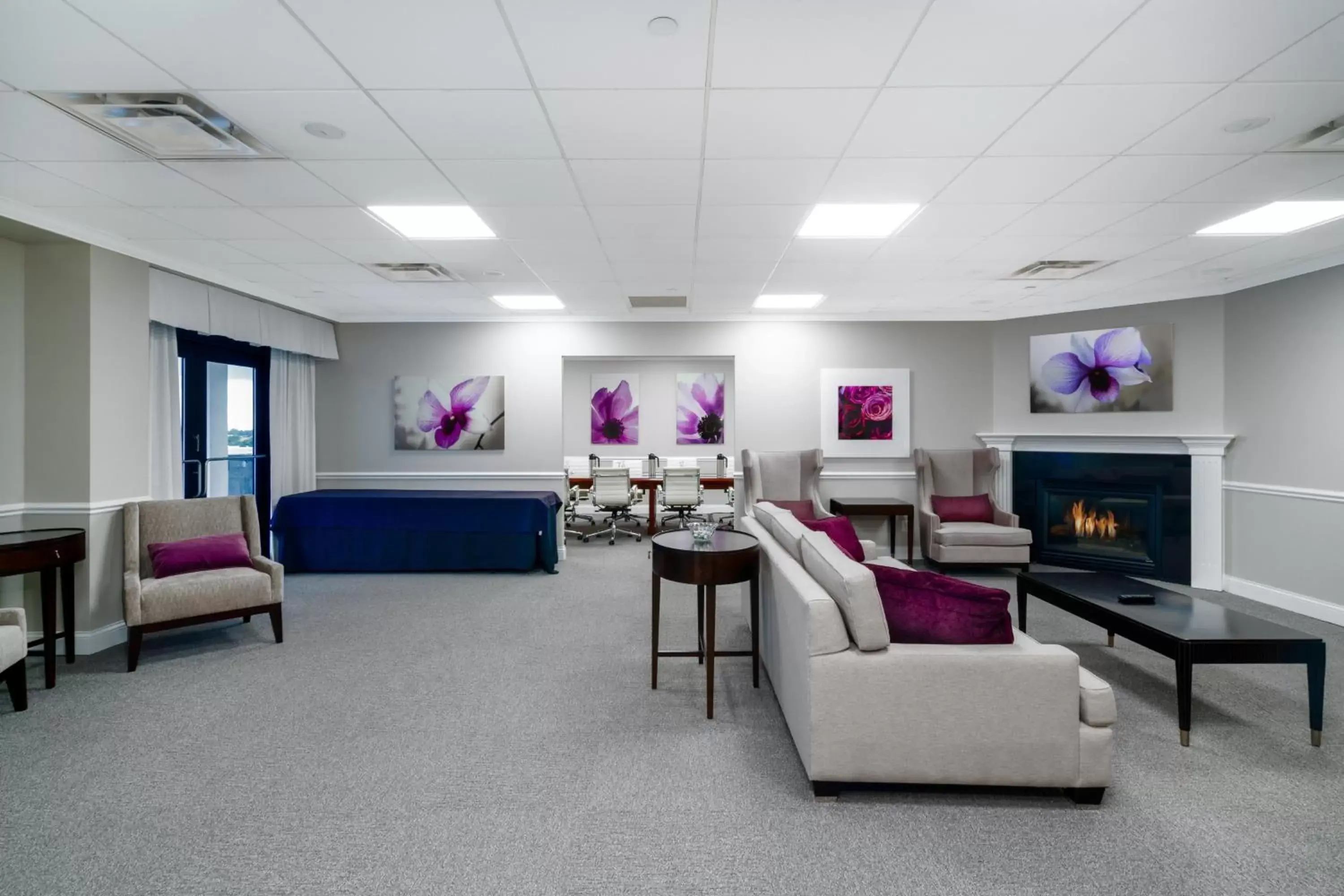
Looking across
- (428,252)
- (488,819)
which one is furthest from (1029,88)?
(428,252)

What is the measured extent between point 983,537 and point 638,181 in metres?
4.55

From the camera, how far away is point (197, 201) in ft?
10.9

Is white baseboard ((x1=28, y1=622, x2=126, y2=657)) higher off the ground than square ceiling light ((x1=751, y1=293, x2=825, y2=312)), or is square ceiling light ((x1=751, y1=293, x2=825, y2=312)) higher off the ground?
square ceiling light ((x1=751, y1=293, x2=825, y2=312))

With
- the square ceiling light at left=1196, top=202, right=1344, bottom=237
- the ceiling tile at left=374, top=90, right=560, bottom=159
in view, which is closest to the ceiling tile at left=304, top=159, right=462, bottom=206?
the ceiling tile at left=374, top=90, right=560, bottom=159

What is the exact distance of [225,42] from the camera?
1.97 metres

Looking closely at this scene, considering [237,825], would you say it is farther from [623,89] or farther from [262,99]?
[623,89]

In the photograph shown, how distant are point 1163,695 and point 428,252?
512 centimetres

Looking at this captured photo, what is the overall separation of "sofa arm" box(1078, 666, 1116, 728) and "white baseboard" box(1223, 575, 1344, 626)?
3.77 meters

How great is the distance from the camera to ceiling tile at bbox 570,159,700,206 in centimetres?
287

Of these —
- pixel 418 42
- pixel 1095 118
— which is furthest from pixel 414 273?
pixel 1095 118

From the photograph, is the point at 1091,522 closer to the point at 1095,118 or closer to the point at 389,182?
the point at 1095,118

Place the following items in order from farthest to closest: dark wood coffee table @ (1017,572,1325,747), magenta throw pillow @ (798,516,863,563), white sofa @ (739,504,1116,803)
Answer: magenta throw pillow @ (798,516,863,563), dark wood coffee table @ (1017,572,1325,747), white sofa @ (739,504,1116,803)

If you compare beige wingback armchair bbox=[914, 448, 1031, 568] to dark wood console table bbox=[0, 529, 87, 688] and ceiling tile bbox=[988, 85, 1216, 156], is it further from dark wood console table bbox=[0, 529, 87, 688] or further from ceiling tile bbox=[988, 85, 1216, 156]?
dark wood console table bbox=[0, 529, 87, 688]

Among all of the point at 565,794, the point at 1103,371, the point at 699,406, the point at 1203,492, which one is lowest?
the point at 565,794
